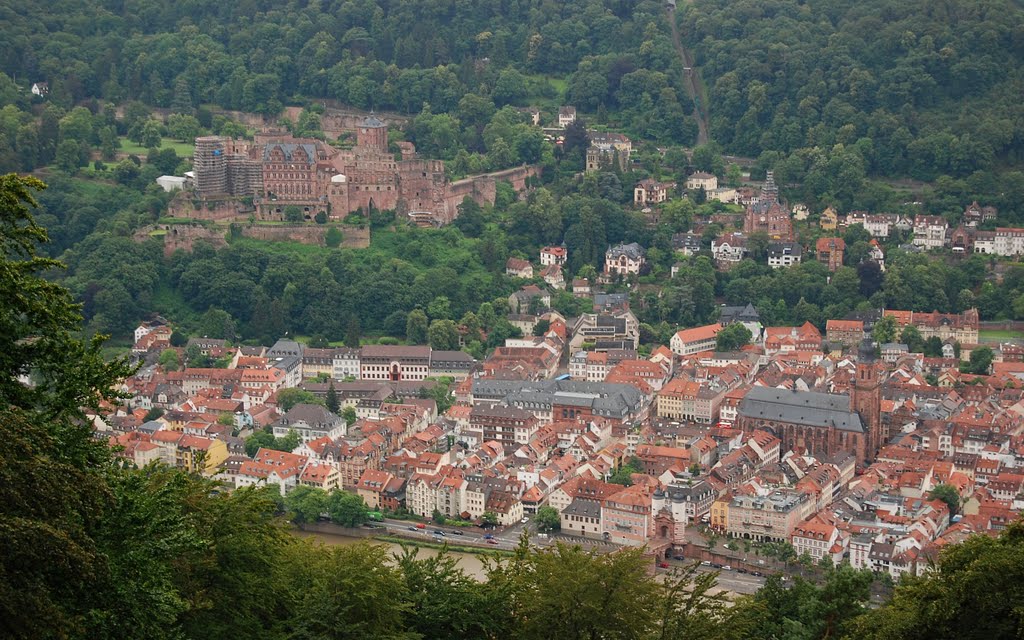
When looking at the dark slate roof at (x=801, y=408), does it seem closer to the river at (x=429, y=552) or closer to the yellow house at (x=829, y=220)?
the river at (x=429, y=552)

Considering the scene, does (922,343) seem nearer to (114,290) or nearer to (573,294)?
(573,294)

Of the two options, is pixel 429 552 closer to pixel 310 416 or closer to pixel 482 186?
pixel 310 416

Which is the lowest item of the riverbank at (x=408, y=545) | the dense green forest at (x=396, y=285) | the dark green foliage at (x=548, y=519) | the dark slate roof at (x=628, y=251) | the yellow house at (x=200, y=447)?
the riverbank at (x=408, y=545)

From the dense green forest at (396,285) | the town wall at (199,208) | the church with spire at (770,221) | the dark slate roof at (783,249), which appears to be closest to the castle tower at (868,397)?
the dense green forest at (396,285)

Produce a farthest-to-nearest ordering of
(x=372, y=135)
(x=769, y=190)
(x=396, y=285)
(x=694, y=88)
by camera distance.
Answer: (x=694, y=88) → (x=372, y=135) → (x=769, y=190) → (x=396, y=285)

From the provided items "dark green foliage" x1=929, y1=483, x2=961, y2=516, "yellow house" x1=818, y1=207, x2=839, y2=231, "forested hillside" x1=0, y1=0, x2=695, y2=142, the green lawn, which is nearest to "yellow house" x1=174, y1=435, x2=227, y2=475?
"dark green foliage" x1=929, y1=483, x2=961, y2=516

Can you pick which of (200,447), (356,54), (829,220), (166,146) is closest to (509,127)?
Answer: (356,54)

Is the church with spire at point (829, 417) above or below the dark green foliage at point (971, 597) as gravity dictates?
below

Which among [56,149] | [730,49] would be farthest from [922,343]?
[56,149]
